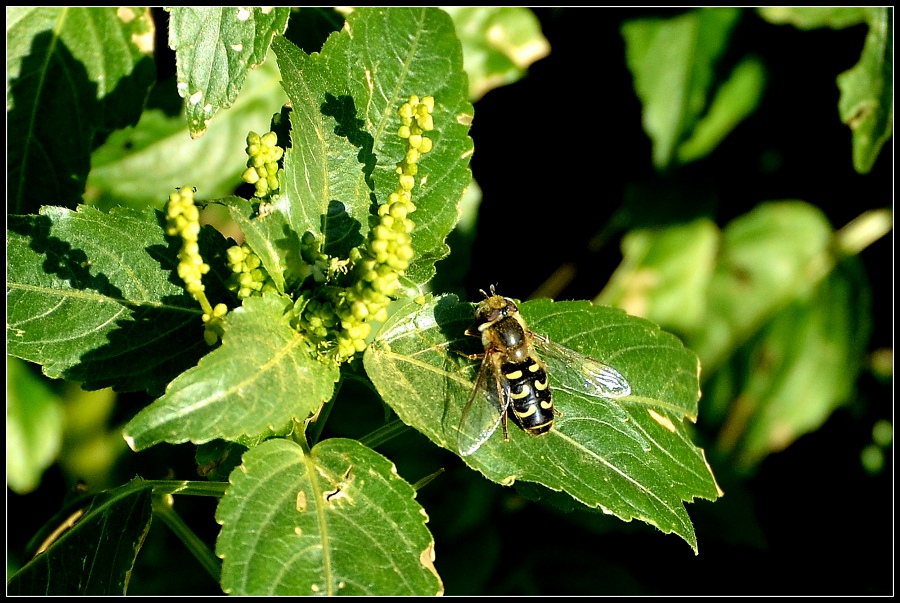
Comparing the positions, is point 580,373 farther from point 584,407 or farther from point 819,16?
point 819,16

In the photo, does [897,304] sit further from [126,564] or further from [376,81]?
[126,564]

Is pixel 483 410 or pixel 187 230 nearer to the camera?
pixel 187 230

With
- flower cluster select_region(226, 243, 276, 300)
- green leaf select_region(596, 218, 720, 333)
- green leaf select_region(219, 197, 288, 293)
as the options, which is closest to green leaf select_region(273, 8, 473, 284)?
green leaf select_region(219, 197, 288, 293)

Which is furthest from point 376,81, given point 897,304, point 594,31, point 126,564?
point 897,304

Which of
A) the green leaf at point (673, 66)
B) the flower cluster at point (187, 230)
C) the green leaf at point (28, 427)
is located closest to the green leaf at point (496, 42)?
the green leaf at point (673, 66)

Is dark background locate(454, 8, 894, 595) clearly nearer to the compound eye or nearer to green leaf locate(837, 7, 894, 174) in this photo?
green leaf locate(837, 7, 894, 174)

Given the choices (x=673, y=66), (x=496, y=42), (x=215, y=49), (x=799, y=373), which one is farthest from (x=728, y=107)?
(x=215, y=49)

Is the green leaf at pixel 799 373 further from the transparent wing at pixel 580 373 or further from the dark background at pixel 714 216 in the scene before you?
the transparent wing at pixel 580 373
